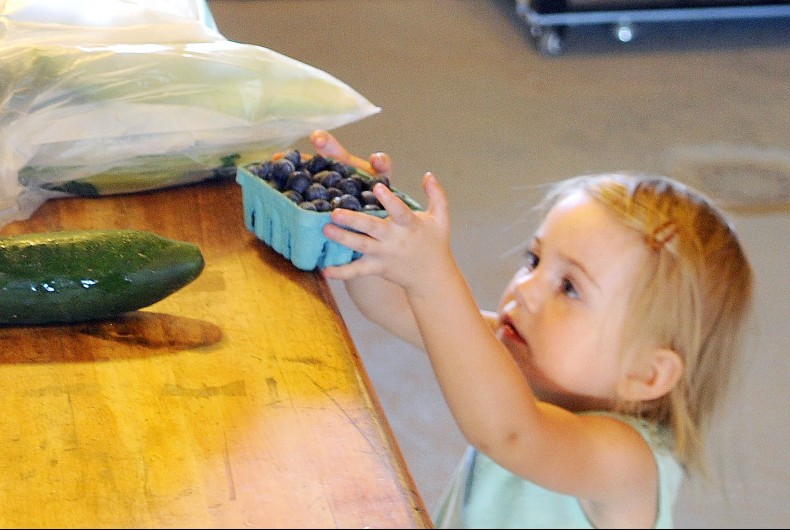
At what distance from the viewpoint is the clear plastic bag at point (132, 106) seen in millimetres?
1056

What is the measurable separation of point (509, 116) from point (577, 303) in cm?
239

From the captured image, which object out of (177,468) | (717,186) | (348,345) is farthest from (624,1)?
(177,468)

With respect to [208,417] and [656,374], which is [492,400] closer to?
[656,374]

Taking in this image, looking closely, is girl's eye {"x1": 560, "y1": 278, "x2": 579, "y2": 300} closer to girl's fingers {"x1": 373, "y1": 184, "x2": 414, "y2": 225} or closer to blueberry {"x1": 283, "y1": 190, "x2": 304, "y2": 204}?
girl's fingers {"x1": 373, "y1": 184, "x2": 414, "y2": 225}

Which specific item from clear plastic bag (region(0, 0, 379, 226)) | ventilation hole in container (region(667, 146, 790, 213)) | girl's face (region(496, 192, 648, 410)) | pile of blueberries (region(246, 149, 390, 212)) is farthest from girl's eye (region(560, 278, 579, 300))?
ventilation hole in container (region(667, 146, 790, 213))

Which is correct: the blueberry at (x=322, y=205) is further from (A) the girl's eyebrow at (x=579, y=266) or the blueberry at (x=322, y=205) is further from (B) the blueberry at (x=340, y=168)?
(A) the girl's eyebrow at (x=579, y=266)

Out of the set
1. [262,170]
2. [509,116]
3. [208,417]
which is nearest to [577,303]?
[208,417]

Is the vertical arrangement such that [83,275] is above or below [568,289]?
below

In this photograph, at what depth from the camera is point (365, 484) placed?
62 centimetres

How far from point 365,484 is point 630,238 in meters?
0.23

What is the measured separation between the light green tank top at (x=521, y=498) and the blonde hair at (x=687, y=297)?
0.01m

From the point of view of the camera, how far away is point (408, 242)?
0.61 metres

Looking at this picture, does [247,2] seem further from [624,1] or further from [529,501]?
[529,501]

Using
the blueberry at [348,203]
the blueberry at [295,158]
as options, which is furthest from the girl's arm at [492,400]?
the blueberry at [295,158]
